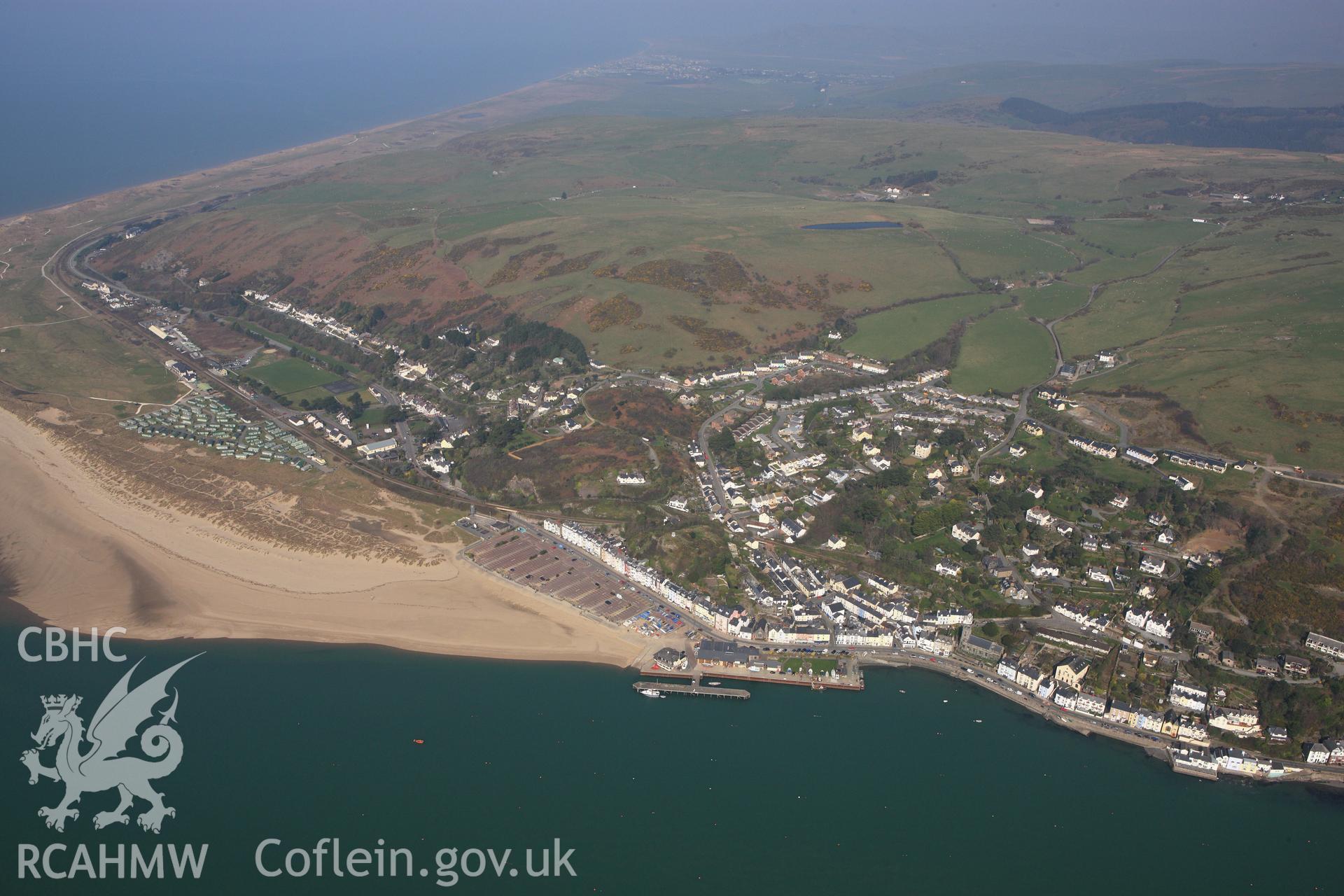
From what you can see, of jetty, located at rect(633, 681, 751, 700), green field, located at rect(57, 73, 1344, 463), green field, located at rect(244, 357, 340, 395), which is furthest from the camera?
green field, located at rect(244, 357, 340, 395)

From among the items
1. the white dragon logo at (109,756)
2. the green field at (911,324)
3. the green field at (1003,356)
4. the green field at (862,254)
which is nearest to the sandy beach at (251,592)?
the white dragon logo at (109,756)

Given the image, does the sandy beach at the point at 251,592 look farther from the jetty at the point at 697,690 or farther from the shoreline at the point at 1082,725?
the shoreline at the point at 1082,725

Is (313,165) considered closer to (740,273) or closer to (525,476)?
(740,273)

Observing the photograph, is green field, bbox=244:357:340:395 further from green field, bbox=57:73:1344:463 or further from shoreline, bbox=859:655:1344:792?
shoreline, bbox=859:655:1344:792

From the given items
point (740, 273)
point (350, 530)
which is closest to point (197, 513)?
point (350, 530)

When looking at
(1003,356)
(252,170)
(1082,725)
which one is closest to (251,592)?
(1082,725)

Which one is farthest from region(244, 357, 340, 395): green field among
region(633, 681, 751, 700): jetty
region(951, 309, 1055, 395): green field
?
region(951, 309, 1055, 395): green field

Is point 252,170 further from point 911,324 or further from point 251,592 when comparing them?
point 251,592
